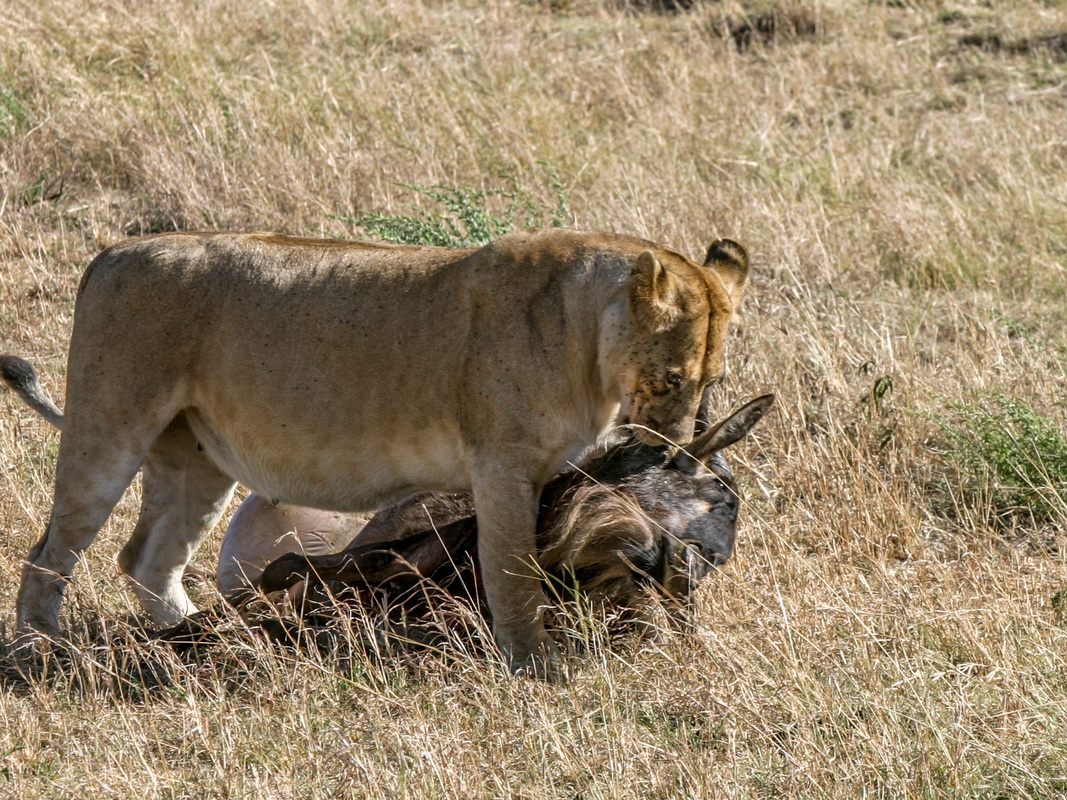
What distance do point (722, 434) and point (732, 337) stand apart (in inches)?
110

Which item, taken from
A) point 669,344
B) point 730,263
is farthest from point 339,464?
point 730,263

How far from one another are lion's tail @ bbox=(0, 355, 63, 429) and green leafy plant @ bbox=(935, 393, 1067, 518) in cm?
348

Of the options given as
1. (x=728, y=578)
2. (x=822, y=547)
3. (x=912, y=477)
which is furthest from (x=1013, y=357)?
(x=728, y=578)

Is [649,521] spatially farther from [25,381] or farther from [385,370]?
[25,381]

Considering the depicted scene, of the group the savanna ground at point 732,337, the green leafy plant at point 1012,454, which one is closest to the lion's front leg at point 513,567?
the savanna ground at point 732,337

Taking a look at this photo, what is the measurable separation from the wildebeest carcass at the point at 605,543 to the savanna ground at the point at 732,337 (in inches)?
8.0

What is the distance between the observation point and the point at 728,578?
473cm

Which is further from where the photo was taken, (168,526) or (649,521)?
(168,526)

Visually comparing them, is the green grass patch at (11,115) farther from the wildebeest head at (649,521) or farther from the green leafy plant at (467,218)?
the wildebeest head at (649,521)

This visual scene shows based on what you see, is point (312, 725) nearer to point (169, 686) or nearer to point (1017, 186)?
point (169, 686)

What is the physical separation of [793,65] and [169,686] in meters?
7.94

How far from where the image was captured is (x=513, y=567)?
4270 millimetres

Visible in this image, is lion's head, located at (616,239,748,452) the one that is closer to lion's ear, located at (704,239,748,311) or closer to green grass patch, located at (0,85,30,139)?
lion's ear, located at (704,239,748,311)

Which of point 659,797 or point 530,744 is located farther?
point 530,744
